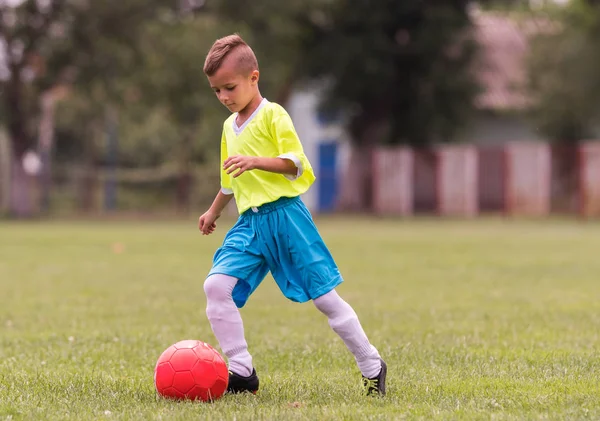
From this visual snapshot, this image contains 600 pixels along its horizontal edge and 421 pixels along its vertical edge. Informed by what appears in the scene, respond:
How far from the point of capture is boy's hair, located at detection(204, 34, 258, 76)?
17.7ft

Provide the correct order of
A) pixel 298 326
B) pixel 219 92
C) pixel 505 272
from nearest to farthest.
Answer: pixel 219 92 → pixel 298 326 → pixel 505 272

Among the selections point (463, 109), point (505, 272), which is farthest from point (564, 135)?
point (505, 272)

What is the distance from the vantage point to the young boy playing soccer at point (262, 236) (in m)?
5.44

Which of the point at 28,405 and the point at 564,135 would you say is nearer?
the point at 28,405

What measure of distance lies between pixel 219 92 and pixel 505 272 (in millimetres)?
9776

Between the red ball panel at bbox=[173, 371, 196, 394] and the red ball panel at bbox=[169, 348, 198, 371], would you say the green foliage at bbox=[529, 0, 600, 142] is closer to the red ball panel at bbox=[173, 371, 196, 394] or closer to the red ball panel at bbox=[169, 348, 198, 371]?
the red ball panel at bbox=[169, 348, 198, 371]

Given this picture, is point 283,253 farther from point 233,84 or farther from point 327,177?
point 327,177

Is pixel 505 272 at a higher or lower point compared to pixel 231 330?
lower

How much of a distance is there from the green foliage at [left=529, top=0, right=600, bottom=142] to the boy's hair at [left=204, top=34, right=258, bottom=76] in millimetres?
37694

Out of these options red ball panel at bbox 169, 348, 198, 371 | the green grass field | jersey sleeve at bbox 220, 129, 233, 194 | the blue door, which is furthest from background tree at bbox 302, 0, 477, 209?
red ball panel at bbox 169, 348, 198, 371

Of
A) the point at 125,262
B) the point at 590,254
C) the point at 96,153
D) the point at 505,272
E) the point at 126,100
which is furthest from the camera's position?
the point at 96,153

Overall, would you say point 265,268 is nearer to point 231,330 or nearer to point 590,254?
point 231,330

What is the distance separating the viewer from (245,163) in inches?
203

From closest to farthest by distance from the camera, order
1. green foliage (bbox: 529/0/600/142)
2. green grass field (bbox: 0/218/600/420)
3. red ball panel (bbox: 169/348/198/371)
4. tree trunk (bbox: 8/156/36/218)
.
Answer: green grass field (bbox: 0/218/600/420) → red ball panel (bbox: 169/348/198/371) → tree trunk (bbox: 8/156/36/218) → green foliage (bbox: 529/0/600/142)
